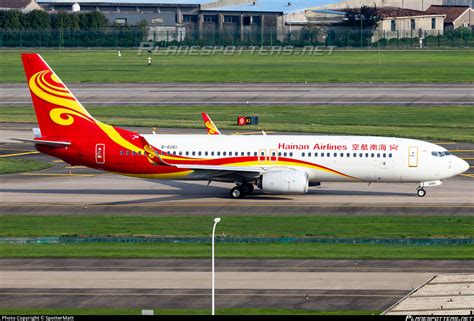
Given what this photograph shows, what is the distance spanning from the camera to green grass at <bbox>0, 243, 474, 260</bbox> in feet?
168

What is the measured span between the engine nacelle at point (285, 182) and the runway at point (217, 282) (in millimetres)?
15176

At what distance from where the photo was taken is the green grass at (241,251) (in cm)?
→ 5112

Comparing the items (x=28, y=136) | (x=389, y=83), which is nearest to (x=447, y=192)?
(x=28, y=136)

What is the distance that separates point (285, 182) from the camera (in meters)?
65.1

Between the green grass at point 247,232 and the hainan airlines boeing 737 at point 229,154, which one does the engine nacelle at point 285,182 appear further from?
the green grass at point 247,232

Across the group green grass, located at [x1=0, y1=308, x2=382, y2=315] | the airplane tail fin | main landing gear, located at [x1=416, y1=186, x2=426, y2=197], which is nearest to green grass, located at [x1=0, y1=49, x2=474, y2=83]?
main landing gear, located at [x1=416, y1=186, x2=426, y2=197]

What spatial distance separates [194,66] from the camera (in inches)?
6654

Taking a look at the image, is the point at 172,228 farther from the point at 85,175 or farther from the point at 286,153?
the point at 85,175

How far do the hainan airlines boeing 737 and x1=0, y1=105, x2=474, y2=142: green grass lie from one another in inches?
1050

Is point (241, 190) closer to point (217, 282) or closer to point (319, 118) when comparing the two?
point (217, 282)

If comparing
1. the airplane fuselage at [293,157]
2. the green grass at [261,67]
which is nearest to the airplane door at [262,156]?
the airplane fuselage at [293,157]

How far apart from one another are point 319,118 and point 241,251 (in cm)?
5463

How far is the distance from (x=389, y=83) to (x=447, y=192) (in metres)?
72.9

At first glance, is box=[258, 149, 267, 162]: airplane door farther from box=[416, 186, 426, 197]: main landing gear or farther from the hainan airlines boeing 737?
box=[416, 186, 426, 197]: main landing gear
